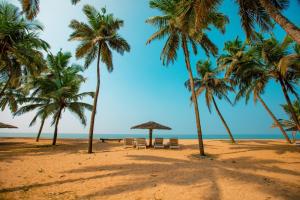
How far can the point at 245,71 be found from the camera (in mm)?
15570

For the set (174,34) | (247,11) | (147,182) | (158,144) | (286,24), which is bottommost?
(147,182)

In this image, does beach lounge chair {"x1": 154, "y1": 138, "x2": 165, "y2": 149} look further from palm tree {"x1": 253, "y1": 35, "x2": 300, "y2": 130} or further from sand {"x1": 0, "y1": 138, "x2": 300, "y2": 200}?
palm tree {"x1": 253, "y1": 35, "x2": 300, "y2": 130}

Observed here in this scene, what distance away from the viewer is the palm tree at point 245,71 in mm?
15805

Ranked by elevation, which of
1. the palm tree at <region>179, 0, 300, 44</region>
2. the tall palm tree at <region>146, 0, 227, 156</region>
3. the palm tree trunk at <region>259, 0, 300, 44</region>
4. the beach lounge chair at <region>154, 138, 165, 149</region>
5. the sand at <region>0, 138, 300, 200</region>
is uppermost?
the tall palm tree at <region>146, 0, 227, 156</region>

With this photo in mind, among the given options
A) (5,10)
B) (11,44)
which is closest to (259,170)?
(11,44)

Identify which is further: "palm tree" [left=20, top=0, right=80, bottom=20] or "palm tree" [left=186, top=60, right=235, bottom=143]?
"palm tree" [left=186, top=60, right=235, bottom=143]

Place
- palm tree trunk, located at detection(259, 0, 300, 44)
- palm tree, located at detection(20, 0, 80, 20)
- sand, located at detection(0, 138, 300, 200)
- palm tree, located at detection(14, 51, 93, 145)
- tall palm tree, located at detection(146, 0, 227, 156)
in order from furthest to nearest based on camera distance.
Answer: palm tree, located at detection(14, 51, 93, 145) < tall palm tree, located at detection(146, 0, 227, 156) < palm tree, located at detection(20, 0, 80, 20) < sand, located at detection(0, 138, 300, 200) < palm tree trunk, located at detection(259, 0, 300, 44)

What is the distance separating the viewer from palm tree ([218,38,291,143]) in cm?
1580

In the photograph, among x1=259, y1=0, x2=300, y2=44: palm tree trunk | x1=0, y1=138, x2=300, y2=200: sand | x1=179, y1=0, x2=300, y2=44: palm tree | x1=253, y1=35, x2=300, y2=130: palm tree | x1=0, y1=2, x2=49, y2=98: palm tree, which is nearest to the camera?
x1=259, y1=0, x2=300, y2=44: palm tree trunk

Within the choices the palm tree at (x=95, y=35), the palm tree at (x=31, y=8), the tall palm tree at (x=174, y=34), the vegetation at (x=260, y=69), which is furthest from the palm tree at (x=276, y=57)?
the palm tree at (x=31, y=8)

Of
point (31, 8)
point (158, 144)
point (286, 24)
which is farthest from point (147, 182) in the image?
point (158, 144)

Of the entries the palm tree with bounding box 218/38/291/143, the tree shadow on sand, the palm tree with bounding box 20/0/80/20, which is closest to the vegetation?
the palm tree with bounding box 218/38/291/143

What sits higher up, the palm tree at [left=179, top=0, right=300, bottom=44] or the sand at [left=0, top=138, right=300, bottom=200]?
the palm tree at [left=179, top=0, right=300, bottom=44]

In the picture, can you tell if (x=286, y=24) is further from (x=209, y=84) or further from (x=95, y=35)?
(x=209, y=84)
